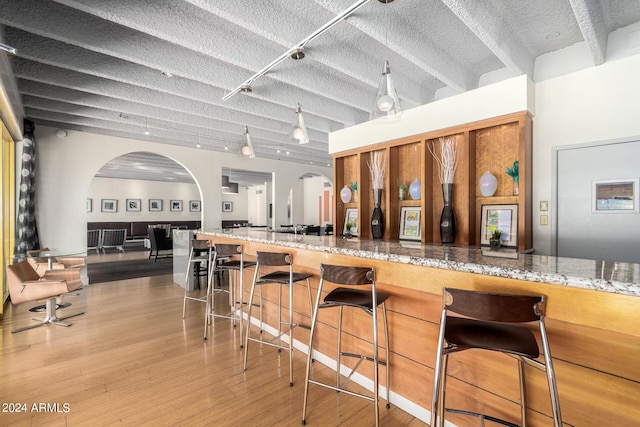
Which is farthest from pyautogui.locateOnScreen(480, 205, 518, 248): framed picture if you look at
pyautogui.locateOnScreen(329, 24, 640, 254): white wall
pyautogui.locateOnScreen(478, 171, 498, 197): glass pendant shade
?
pyautogui.locateOnScreen(329, 24, 640, 254): white wall

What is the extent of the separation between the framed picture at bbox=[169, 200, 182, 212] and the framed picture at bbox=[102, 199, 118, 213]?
6.71ft

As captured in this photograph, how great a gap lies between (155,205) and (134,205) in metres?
0.79

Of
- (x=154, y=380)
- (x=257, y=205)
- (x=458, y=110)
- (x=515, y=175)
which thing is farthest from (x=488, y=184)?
(x=257, y=205)

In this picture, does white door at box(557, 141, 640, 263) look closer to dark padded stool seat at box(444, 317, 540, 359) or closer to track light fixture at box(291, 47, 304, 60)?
dark padded stool seat at box(444, 317, 540, 359)

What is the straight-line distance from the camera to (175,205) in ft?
44.3

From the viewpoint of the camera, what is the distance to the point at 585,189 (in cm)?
291

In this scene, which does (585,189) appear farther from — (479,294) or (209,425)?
(209,425)

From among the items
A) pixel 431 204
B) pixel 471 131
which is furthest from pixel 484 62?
pixel 431 204

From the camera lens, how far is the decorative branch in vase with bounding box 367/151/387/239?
3.96m

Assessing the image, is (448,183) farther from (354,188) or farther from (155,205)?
(155,205)

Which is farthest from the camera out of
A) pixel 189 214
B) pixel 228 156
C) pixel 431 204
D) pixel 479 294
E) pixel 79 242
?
pixel 189 214

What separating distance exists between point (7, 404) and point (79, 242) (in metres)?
4.30

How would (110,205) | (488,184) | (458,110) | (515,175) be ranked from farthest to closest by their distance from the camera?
1. (110,205)
2. (458,110)
3. (488,184)
4. (515,175)

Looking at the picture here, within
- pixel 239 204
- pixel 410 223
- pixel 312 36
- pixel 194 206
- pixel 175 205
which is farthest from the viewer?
pixel 239 204
